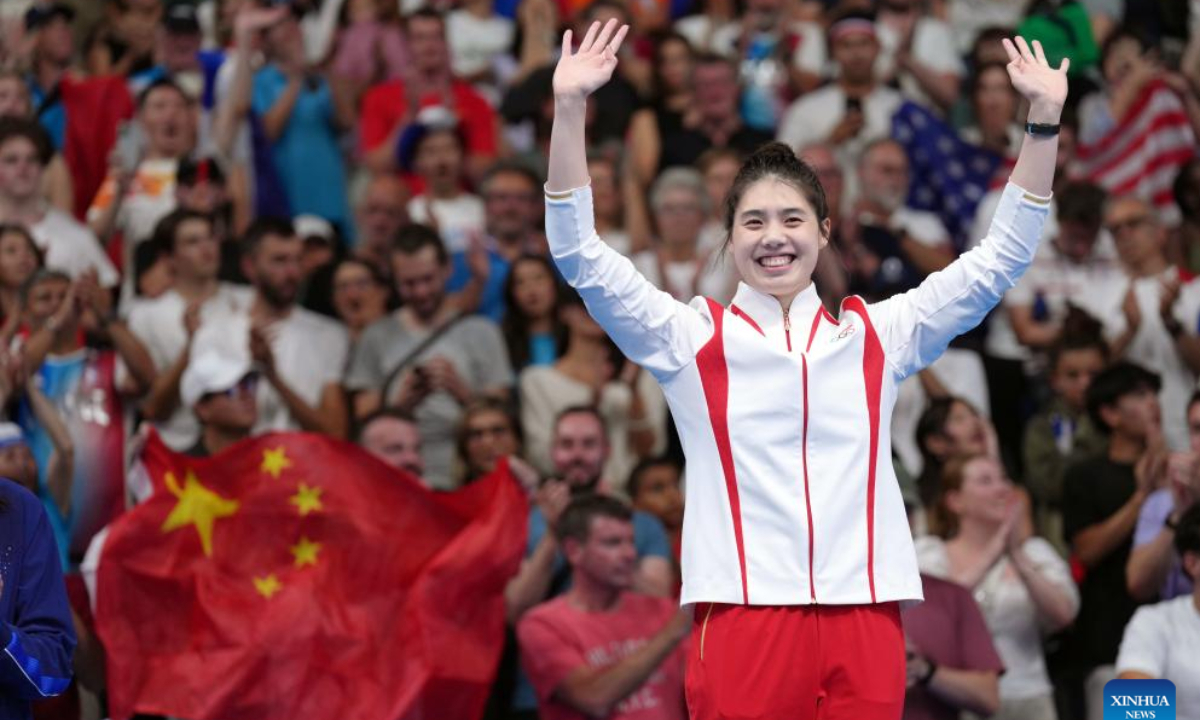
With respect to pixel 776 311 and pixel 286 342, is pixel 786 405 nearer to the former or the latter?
pixel 776 311

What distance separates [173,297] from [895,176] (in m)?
4.01

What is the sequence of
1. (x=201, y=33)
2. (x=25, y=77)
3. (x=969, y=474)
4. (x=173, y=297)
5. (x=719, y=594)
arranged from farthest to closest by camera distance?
(x=201, y=33) < (x=25, y=77) < (x=173, y=297) < (x=969, y=474) < (x=719, y=594)

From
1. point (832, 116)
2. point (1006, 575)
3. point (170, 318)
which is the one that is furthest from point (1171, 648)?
point (832, 116)

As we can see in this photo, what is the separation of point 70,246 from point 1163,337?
5.64 metres

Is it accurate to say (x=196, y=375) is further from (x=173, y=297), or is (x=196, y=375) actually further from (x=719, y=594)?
(x=719, y=594)

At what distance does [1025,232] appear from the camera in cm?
550

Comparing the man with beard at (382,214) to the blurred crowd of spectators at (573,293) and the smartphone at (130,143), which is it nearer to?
the blurred crowd of spectators at (573,293)

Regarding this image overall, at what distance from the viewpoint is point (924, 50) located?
13.7m

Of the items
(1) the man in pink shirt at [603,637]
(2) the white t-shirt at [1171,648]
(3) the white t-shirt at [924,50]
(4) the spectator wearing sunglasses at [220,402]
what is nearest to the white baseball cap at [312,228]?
(4) the spectator wearing sunglasses at [220,402]

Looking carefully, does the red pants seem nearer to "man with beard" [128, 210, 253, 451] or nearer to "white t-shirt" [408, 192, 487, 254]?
"man with beard" [128, 210, 253, 451]

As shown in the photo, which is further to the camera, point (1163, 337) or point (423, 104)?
point (423, 104)

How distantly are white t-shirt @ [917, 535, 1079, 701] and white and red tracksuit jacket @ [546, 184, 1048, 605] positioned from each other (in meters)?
3.37

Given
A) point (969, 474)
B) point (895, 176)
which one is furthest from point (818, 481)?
point (895, 176)

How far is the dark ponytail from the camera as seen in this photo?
5500 mm
